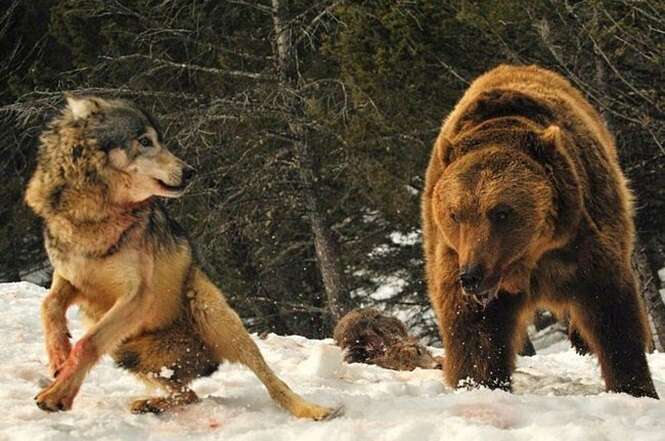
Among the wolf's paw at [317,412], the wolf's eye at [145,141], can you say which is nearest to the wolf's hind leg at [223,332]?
the wolf's paw at [317,412]

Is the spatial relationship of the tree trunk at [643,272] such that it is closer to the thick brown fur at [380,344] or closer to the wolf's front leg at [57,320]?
the thick brown fur at [380,344]

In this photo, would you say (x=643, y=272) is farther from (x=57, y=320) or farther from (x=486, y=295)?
(x=57, y=320)

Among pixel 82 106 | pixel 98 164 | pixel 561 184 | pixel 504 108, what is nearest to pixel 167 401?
pixel 98 164

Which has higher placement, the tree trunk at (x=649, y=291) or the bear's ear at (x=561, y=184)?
the bear's ear at (x=561, y=184)

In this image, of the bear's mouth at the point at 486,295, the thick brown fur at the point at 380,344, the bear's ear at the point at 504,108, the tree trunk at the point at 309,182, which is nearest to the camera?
the bear's mouth at the point at 486,295

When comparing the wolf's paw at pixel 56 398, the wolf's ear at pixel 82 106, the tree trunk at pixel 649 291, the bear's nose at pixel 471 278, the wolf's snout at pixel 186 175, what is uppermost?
the wolf's ear at pixel 82 106

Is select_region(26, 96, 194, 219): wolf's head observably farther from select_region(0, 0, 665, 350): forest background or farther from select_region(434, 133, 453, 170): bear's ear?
select_region(0, 0, 665, 350): forest background

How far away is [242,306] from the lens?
19.3 metres

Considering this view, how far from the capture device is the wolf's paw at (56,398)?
4.57 meters

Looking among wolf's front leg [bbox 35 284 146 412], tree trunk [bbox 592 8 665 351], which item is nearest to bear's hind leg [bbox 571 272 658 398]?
wolf's front leg [bbox 35 284 146 412]

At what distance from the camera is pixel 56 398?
4582mm

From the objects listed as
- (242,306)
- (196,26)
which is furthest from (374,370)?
(242,306)

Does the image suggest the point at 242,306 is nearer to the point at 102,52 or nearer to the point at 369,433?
the point at 102,52

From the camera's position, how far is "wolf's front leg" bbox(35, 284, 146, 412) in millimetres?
4586
